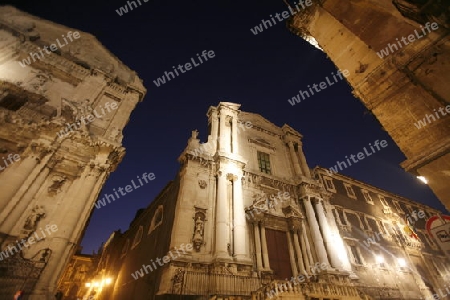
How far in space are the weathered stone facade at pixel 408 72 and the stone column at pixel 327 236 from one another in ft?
36.5

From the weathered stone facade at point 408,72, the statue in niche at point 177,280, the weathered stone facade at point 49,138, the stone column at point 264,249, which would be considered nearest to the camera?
the weathered stone facade at point 408,72

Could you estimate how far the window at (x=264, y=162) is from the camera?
18.1 metres

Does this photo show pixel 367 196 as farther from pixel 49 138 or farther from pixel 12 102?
pixel 12 102

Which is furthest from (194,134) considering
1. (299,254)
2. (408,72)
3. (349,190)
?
(349,190)

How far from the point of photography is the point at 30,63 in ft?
49.4

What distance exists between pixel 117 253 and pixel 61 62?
755 inches

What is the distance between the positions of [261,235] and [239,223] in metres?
2.07

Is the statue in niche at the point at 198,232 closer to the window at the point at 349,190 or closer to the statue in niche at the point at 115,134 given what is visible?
the statue in niche at the point at 115,134

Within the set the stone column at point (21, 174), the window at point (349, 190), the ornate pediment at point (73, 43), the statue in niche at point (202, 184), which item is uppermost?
the ornate pediment at point (73, 43)

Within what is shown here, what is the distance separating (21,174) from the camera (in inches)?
423

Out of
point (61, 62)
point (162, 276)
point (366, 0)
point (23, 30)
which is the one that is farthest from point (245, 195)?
point (23, 30)

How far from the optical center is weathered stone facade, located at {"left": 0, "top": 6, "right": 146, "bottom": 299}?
9680mm

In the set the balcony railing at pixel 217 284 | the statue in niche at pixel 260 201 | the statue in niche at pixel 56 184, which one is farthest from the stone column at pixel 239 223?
the statue in niche at pixel 56 184

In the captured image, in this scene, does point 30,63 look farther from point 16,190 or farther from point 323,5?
point 323,5
